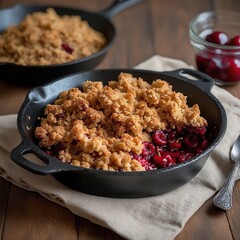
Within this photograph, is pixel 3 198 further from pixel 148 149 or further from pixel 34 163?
pixel 148 149

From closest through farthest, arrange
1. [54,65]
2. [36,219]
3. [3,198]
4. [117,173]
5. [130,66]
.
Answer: [117,173], [36,219], [3,198], [54,65], [130,66]

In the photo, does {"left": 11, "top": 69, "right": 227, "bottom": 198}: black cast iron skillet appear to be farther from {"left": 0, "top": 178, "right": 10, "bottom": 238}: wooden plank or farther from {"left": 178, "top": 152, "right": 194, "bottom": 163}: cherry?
{"left": 0, "top": 178, "right": 10, "bottom": 238}: wooden plank

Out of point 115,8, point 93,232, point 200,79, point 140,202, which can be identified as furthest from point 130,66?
point 93,232

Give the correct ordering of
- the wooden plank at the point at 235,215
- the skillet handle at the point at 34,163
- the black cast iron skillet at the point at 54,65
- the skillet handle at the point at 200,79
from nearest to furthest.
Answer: the skillet handle at the point at 34,163, the wooden plank at the point at 235,215, the skillet handle at the point at 200,79, the black cast iron skillet at the point at 54,65

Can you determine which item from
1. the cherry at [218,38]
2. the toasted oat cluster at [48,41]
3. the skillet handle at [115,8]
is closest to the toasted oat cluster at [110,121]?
the toasted oat cluster at [48,41]

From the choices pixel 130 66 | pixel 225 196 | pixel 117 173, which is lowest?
pixel 130 66

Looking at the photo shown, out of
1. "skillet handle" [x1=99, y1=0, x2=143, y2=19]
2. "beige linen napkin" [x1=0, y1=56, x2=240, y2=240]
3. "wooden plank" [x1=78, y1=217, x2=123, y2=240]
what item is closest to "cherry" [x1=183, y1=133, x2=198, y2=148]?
"beige linen napkin" [x1=0, y1=56, x2=240, y2=240]

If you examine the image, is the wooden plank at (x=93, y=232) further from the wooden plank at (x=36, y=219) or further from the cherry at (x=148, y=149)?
the cherry at (x=148, y=149)
